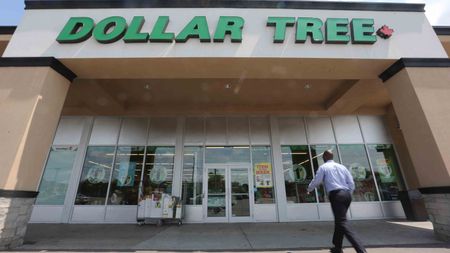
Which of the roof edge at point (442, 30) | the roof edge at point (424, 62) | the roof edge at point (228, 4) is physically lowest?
the roof edge at point (424, 62)

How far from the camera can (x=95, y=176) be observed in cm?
1024

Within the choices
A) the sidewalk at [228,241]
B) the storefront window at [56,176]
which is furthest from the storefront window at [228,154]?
the storefront window at [56,176]

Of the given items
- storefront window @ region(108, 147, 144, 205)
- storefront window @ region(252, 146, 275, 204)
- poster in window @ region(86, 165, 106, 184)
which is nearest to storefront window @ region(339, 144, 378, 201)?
storefront window @ region(252, 146, 275, 204)

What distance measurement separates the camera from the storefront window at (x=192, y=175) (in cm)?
995

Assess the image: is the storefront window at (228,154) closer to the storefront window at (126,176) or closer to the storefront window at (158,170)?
the storefront window at (158,170)

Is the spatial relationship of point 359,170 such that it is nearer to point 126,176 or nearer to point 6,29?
point 126,176

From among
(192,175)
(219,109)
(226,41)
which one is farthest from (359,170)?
(226,41)

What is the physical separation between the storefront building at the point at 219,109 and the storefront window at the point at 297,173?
0.19 ft

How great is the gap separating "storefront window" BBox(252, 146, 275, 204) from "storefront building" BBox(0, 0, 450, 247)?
0.15 feet

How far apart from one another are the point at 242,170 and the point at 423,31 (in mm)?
7632

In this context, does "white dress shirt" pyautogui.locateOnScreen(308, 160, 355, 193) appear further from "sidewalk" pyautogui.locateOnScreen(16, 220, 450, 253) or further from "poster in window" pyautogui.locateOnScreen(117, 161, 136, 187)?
"poster in window" pyautogui.locateOnScreen(117, 161, 136, 187)

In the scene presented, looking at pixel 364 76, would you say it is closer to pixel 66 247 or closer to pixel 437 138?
pixel 437 138

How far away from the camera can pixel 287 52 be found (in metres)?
6.74

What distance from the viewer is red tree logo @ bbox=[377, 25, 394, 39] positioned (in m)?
6.90
